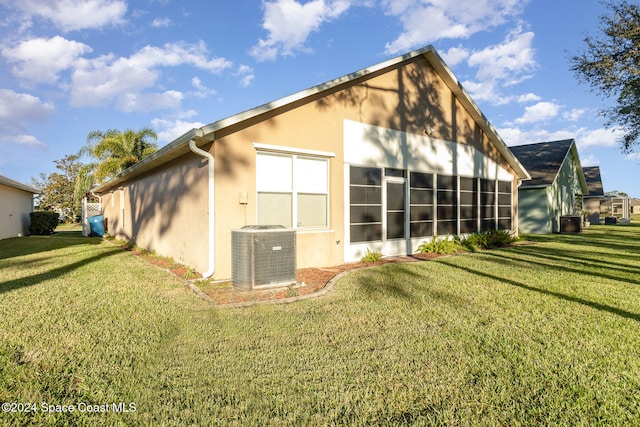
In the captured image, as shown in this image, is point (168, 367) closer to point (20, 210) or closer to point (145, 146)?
point (20, 210)

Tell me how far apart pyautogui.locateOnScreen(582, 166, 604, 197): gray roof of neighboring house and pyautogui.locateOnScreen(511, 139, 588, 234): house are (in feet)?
27.2

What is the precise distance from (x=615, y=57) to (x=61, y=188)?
50616 millimetres

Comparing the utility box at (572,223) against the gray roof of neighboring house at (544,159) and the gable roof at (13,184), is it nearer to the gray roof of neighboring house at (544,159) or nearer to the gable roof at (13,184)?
the gray roof of neighboring house at (544,159)

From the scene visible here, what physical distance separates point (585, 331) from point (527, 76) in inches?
665

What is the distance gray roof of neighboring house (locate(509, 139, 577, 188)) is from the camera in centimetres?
1861

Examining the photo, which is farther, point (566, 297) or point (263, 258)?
point (263, 258)

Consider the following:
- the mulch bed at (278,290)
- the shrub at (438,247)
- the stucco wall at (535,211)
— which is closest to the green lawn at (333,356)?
the mulch bed at (278,290)

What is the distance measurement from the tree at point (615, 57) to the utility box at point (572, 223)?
20.2 feet

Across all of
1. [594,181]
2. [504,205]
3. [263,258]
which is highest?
[594,181]

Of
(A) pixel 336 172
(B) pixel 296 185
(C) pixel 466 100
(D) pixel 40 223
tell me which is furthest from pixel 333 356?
(D) pixel 40 223

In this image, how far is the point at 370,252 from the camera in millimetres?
8828

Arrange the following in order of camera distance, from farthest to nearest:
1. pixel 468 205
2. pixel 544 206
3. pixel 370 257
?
pixel 544 206
pixel 468 205
pixel 370 257

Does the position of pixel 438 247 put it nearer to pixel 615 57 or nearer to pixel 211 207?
pixel 211 207

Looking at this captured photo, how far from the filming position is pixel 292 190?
7.40 metres
